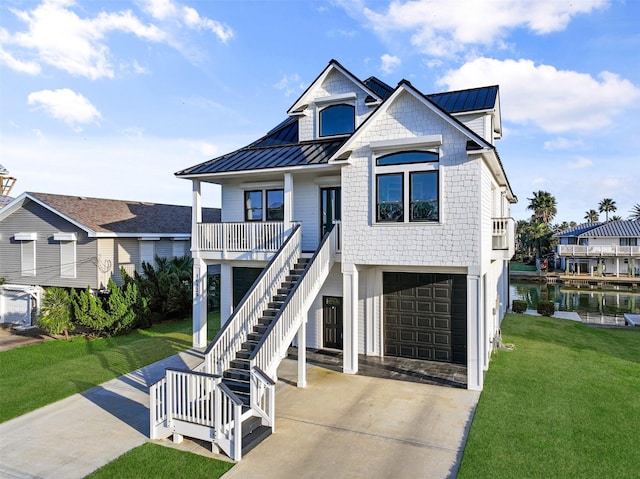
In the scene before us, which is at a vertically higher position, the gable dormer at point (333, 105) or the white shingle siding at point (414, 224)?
the gable dormer at point (333, 105)

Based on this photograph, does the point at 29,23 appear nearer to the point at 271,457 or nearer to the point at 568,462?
the point at 271,457

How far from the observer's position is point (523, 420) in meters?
8.52

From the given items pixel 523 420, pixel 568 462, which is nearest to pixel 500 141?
pixel 523 420

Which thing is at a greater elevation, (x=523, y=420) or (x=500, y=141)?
(x=500, y=141)

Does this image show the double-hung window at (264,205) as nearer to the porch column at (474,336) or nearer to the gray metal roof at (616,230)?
the porch column at (474,336)

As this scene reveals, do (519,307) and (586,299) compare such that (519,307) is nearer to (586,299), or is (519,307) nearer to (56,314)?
(586,299)

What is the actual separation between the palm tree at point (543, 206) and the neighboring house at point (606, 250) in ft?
57.0

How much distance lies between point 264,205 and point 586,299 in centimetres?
3101

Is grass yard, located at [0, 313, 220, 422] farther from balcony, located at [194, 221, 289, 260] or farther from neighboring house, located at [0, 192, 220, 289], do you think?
balcony, located at [194, 221, 289, 260]

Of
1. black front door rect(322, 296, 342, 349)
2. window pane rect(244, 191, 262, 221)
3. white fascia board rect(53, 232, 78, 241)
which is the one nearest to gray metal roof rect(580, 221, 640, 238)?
black front door rect(322, 296, 342, 349)

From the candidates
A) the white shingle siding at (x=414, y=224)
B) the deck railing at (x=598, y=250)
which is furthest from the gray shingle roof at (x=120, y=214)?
the deck railing at (x=598, y=250)

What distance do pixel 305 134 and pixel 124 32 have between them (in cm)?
700

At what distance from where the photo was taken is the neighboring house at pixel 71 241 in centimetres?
1761

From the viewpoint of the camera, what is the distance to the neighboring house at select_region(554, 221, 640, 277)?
143 ft
